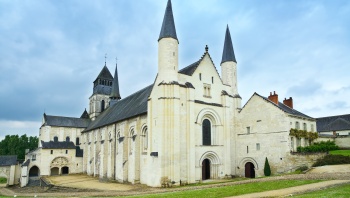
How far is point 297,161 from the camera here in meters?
27.1

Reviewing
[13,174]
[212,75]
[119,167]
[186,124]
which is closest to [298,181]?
[186,124]

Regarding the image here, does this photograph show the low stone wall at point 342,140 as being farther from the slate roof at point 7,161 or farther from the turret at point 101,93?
the slate roof at point 7,161

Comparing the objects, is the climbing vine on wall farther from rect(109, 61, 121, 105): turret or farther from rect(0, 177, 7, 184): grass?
rect(0, 177, 7, 184): grass

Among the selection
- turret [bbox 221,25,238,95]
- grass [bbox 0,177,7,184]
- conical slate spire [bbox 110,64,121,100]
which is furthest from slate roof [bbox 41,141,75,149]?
turret [bbox 221,25,238,95]

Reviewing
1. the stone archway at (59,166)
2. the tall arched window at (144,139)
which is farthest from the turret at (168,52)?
the stone archway at (59,166)

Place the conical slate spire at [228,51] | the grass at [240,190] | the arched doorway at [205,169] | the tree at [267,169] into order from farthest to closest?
the conical slate spire at [228,51], the arched doorway at [205,169], the tree at [267,169], the grass at [240,190]

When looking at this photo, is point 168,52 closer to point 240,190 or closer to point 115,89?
point 240,190

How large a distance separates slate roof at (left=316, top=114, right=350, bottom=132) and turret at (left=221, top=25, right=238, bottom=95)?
29.7 metres

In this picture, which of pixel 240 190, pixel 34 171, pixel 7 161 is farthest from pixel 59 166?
pixel 240 190

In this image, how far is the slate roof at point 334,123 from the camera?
51.5 m

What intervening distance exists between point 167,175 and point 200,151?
5269 millimetres

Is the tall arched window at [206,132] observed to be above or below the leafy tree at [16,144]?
above

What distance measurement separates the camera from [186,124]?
28.7 metres

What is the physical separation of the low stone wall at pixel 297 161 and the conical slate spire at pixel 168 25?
1784 cm
